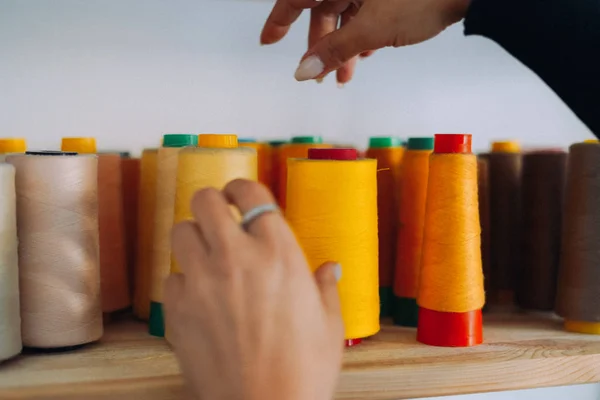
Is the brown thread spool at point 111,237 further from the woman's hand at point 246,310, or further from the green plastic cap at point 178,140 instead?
the woman's hand at point 246,310

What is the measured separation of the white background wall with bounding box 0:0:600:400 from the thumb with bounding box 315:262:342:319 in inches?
21.7

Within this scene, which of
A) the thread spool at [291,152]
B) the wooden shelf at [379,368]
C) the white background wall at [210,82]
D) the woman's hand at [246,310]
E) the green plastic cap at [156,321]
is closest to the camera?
the woman's hand at [246,310]

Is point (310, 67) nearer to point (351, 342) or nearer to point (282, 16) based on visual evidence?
point (282, 16)

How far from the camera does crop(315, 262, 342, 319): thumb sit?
436 mm

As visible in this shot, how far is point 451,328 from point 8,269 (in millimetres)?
437

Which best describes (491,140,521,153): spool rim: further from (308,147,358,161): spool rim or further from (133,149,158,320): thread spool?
(133,149,158,320): thread spool

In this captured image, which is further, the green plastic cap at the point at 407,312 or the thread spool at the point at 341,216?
the green plastic cap at the point at 407,312

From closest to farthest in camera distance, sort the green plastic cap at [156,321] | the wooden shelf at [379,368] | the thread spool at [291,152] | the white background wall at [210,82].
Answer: the wooden shelf at [379,368] < the green plastic cap at [156,321] < the thread spool at [291,152] < the white background wall at [210,82]

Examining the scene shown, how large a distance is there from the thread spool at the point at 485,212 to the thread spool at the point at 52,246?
0.47 m

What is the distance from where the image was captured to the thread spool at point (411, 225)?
0.67m

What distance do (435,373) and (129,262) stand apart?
15.5 inches

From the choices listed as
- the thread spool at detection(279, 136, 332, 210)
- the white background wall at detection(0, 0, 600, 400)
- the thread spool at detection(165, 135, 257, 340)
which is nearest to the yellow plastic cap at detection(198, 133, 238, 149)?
the thread spool at detection(165, 135, 257, 340)

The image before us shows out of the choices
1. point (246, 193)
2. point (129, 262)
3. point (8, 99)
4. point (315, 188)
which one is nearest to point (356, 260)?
point (315, 188)

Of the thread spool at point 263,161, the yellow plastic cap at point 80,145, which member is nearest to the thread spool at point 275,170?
the thread spool at point 263,161
